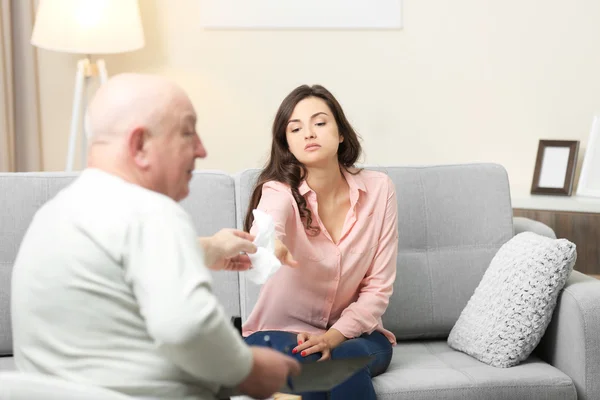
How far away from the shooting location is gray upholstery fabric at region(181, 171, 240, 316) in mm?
2652

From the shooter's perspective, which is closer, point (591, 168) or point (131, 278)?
point (131, 278)

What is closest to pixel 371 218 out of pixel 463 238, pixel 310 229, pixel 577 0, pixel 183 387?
pixel 310 229

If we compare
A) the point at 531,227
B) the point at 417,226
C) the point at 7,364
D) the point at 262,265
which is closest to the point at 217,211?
the point at 417,226

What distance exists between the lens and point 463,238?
9.25 ft

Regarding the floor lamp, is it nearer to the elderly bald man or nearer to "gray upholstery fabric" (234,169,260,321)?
"gray upholstery fabric" (234,169,260,321)

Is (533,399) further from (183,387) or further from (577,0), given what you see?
(577,0)

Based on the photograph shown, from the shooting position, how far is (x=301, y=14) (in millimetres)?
4090

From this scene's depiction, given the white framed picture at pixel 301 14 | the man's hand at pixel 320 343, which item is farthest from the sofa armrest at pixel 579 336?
the white framed picture at pixel 301 14

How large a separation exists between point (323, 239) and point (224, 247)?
0.91m

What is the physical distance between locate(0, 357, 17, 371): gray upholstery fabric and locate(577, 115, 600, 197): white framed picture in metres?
2.40

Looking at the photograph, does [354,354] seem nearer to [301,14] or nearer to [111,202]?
[111,202]

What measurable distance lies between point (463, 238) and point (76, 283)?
1836 mm

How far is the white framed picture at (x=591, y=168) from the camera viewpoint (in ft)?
12.3

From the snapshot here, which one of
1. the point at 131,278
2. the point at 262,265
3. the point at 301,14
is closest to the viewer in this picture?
the point at 131,278
